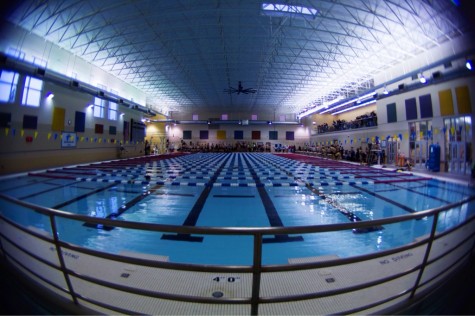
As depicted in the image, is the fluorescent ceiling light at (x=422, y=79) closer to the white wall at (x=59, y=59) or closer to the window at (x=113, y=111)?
the white wall at (x=59, y=59)

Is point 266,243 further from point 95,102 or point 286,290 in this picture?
point 95,102

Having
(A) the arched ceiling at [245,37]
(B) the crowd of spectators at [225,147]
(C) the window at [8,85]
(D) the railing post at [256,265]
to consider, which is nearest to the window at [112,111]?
(A) the arched ceiling at [245,37]

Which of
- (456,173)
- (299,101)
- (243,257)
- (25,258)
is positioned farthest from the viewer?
(299,101)

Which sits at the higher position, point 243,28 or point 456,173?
point 243,28

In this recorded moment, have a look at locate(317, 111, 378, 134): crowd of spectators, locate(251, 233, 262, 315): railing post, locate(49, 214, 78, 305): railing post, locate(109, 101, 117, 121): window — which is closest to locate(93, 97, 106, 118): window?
locate(109, 101, 117, 121): window

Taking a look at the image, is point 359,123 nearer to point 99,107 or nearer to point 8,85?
point 99,107

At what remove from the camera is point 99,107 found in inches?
625

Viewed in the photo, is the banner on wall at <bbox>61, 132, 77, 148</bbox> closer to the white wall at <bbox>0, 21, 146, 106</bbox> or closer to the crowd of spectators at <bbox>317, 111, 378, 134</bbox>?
the white wall at <bbox>0, 21, 146, 106</bbox>

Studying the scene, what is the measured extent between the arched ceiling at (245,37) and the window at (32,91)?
2316mm

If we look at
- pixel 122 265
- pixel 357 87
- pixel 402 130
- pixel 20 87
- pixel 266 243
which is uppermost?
pixel 357 87

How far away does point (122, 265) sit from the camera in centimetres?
213

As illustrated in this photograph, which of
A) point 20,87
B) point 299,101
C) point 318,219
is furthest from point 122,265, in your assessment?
point 299,101

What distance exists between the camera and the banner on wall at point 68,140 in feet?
40.6

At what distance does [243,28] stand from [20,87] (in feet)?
36.7
